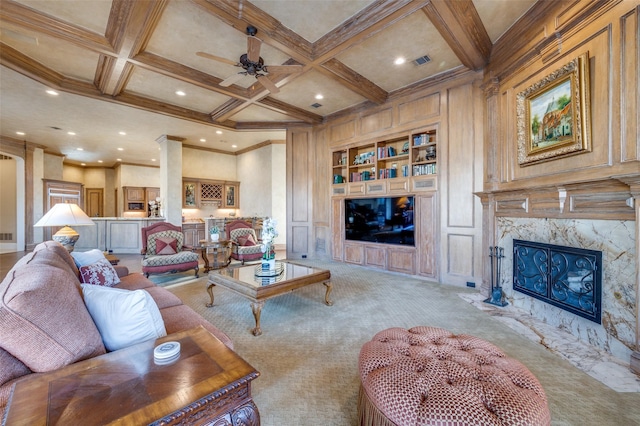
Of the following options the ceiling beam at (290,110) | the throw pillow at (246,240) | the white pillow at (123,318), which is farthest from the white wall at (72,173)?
the white pillow at (123,318)

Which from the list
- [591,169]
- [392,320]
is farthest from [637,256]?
[392,320]

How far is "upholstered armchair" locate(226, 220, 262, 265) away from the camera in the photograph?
211 inches

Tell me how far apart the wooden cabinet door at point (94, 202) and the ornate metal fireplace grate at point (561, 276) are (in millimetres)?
14139

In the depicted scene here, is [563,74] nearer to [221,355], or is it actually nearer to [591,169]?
[591,169]

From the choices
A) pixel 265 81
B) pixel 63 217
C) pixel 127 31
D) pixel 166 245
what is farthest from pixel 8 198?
pixel 265 81

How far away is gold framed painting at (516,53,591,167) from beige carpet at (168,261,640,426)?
1.89m

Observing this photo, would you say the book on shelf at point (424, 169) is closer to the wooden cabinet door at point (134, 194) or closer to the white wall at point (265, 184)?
the white wall at point (265, 184)

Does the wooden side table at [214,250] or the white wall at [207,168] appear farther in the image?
the white wall at [207,168]

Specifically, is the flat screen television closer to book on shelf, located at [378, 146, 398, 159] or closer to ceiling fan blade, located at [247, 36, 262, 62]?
book on shelf, located at [378, 146, 398, 159]

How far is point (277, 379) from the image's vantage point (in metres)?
1.92

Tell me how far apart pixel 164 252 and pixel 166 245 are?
0.42 feet

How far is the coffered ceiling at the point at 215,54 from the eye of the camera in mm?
2906

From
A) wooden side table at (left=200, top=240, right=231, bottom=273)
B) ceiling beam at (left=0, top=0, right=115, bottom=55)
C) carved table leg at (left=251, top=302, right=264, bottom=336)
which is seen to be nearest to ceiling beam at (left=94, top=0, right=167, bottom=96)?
ceiling beam at (left=0, top=0, right=115, bottom=55)

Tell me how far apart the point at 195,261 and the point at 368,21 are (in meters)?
4.41
